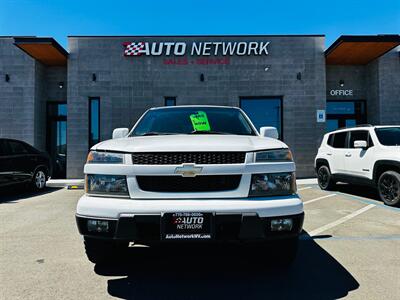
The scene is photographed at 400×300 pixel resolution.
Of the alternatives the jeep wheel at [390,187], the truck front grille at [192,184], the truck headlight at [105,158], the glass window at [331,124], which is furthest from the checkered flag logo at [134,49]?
the truck front grille at [192,184]

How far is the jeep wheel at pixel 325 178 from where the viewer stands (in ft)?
27.6

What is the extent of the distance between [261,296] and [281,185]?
0.93 m

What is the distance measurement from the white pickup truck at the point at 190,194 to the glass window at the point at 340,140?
583 centimetres

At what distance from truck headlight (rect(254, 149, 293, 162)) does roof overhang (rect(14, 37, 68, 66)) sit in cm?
1110

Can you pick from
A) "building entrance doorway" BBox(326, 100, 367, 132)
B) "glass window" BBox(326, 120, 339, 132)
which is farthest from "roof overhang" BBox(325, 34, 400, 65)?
"glass window" BBox(326, 120, 339, 132)

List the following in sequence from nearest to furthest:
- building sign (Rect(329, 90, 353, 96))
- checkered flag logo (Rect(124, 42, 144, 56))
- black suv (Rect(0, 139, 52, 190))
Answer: black suv (Rect(0, 139, 52, 190)) < checkered flag logo (Rect(124, 42, 144, 56)) < building sign (Rect(329, 90, 353, 96))

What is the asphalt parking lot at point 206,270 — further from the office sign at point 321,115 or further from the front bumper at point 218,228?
the office sign at point 321,115

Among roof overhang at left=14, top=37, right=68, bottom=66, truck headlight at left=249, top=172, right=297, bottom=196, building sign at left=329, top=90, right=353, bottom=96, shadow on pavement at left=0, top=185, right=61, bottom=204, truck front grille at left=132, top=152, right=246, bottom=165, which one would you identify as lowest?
shadow on pavement at left=0, top=185, right=61, bottom=204

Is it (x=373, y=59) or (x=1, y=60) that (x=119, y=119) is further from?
(x=373, y=59)

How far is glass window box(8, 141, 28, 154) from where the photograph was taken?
8258mm

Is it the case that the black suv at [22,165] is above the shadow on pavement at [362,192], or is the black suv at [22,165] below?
above

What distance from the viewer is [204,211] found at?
2.39 m

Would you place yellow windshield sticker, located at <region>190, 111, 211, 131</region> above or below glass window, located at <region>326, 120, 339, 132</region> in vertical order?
below

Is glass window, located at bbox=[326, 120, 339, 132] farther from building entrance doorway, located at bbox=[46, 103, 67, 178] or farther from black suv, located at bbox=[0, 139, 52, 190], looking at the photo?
building entrance doorway, located at bbox=[46, 103, 67, 178]
